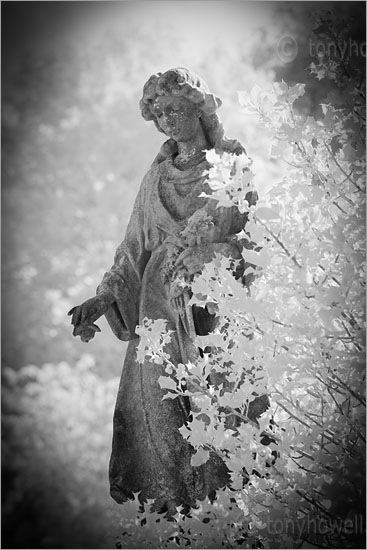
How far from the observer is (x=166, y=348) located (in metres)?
3.64

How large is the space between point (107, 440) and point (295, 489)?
6.49 m

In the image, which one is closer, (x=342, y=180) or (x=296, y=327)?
(x=296, y=327)

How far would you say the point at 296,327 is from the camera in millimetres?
2617

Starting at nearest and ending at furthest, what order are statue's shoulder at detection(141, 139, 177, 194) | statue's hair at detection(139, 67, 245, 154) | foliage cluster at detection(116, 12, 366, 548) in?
foliage cluster at detection(116, 12, 366, 548)
statue's hair at detection(139, 67, 245, 154)
statue's shoulder at detection(141, 139, 177, 194)

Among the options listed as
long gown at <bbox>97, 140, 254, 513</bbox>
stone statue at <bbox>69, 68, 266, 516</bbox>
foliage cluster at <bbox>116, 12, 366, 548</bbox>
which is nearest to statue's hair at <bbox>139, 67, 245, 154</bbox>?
stone statue at <bbox>69, 68, 266, 516</bbox>

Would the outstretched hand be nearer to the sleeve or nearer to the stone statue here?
the stone statue

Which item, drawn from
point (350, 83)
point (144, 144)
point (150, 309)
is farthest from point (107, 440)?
point (350, 83)

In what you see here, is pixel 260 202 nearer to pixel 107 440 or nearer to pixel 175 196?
pixel 175 196

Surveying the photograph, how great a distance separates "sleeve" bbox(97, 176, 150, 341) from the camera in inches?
149

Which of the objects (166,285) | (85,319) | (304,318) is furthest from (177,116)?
(304,318)

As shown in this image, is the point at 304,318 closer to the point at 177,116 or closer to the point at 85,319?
the point at 85,319

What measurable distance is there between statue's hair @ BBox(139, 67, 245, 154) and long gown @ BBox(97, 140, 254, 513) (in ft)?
0.41

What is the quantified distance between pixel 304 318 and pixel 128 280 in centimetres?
135

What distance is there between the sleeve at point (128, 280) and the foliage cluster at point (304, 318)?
892mm
